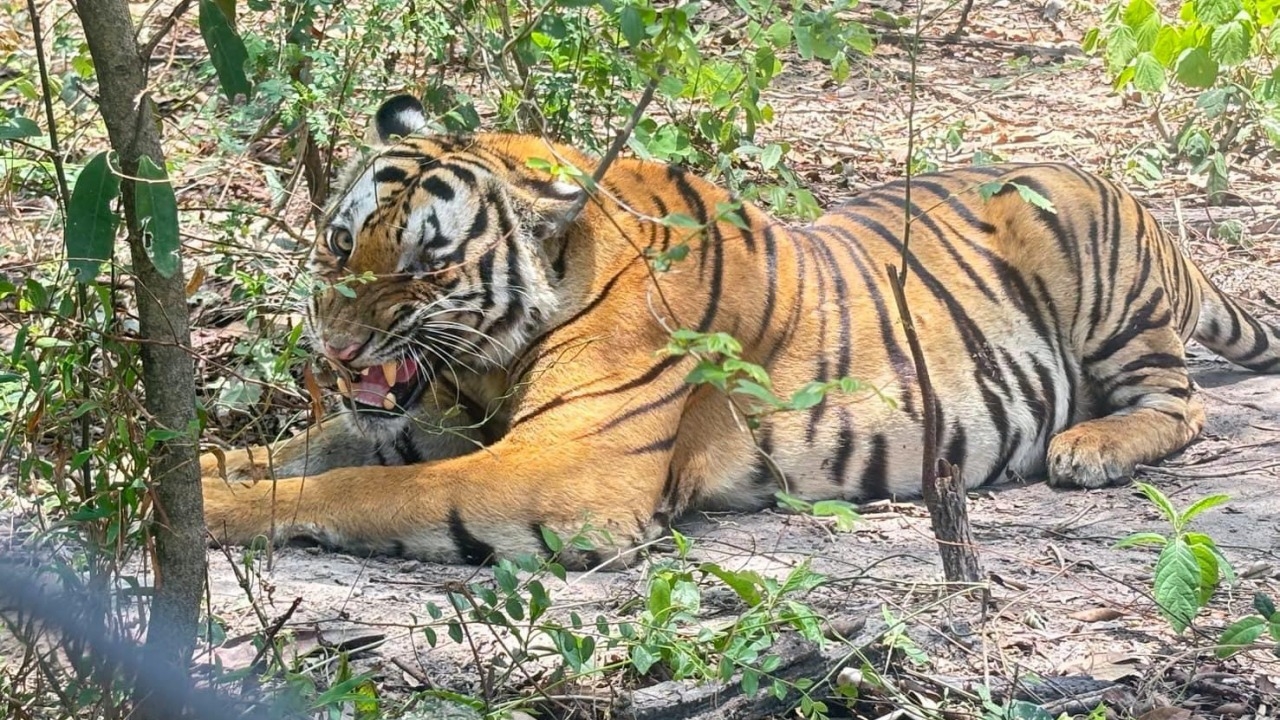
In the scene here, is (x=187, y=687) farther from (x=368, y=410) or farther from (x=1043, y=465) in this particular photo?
(x=1043, y=465)

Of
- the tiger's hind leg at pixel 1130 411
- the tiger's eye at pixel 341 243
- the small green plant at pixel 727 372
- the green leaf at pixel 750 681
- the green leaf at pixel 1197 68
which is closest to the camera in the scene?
the small green plant at pixel 727 372

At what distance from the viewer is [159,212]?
7.23 ft

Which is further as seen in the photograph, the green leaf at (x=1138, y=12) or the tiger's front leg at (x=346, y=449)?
the green leaf at (x=1138, y=12)

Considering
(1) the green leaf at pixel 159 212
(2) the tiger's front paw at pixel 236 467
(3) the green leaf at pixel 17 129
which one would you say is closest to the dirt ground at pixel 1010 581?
(2) the tiger's front paw at pixel 236 467

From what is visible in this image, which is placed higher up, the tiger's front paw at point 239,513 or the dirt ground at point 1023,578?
the tiger's front paw at point 239,513

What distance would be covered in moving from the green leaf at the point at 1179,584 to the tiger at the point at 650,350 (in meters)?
0.90

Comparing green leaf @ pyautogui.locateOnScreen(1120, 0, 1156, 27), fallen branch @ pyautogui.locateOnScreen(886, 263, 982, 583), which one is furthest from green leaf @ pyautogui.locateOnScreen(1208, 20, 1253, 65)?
fallen branch @ pyautogui.locateOnScreen(886, 263, 982, 583)

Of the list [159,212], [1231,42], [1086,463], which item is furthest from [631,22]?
[1231,42]

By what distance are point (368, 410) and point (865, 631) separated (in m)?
1.82

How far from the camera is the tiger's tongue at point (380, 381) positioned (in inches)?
163

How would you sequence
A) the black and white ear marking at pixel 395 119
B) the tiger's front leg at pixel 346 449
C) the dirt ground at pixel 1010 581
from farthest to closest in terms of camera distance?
the black and white ear marking at pixel 395 119
the tiger's front leg at pixel 346 449
the dirt ground at pixel 1010 581

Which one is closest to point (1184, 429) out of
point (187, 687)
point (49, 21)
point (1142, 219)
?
point (1142, 219)

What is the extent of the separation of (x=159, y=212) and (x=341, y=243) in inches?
78.9

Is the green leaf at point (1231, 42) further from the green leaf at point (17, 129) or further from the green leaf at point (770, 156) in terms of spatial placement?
the green leaf at point (17, 129)
